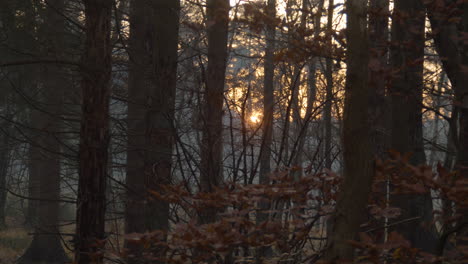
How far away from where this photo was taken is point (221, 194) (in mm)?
3561

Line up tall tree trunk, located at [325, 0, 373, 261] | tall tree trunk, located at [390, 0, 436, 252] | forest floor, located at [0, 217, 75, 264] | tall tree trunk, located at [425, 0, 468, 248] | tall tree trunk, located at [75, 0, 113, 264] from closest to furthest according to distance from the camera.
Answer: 1. tall tree trunk, located at [325, 0, 373, 261]
2. tall tree trunk, located at [425, 0, 468, 248]
3. tall tree trunk, located at [75, 0, 113, 264]
4. tall tree trunk, located at [390, 0, 436, 252]
5. forest floor, located at [0, 217, 75, 264]

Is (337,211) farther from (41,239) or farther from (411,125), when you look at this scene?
(41,239)

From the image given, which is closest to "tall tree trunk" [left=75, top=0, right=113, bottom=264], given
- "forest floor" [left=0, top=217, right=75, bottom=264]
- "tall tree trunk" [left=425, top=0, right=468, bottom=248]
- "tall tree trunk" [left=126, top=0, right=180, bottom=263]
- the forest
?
the forest

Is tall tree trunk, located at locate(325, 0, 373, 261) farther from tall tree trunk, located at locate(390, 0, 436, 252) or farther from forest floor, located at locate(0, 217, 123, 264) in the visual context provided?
forest floor, located at locate(0, 217, 123, 264)

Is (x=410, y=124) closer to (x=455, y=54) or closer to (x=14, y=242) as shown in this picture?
(x=455, y=54)

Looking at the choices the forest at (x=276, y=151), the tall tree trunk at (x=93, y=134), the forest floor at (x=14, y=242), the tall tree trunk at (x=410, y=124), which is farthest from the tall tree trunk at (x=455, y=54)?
the forest floor at (x=14, y=242)

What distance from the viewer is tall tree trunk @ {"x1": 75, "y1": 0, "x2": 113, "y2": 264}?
5.67 meters

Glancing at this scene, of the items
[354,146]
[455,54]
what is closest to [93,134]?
[354,146]

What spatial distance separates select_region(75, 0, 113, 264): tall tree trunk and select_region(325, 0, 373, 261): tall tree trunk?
10.7ft

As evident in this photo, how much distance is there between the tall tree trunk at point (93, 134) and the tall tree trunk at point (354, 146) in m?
3.26

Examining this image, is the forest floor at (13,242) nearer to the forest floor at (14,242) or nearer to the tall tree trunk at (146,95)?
the forest floor at (14,242)

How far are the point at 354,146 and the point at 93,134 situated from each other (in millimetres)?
3414

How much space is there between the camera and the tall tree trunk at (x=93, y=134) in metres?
5.67

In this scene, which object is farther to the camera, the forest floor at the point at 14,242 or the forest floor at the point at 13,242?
the forest floor at the point at 13,242
